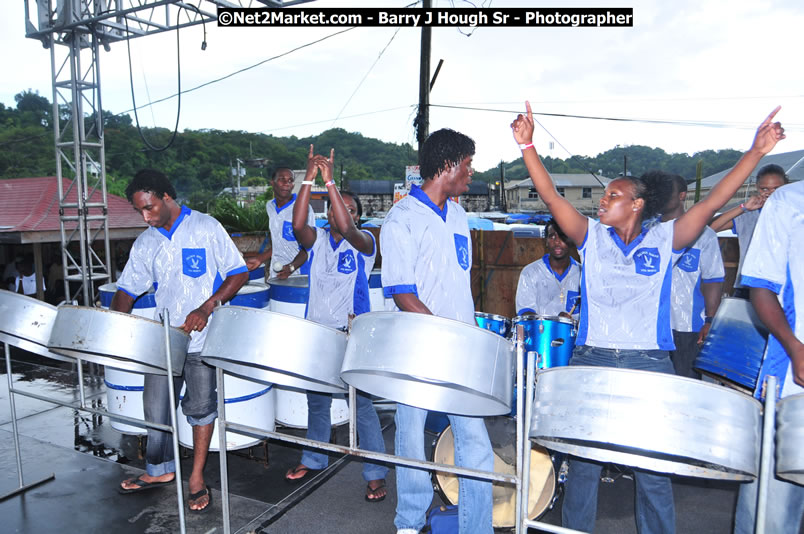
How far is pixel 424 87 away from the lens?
649 cm

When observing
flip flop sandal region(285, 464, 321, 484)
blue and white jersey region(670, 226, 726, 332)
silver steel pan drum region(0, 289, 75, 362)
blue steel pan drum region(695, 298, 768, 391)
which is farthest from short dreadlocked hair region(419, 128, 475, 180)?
flip flop sandal region(285, 464, 321, 484)

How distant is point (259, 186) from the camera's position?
118 ft

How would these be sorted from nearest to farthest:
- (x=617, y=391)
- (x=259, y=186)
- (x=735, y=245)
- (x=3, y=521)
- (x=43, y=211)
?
(x=617, y=391) → (x=3, y=521) → (x=735, y=245) → (x=43, y=211) → (x=259, y=186)

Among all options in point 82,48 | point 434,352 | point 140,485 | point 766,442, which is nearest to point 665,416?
point 766,442

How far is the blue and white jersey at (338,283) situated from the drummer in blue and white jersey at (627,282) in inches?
35.1

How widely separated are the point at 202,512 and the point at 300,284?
3.55 ft

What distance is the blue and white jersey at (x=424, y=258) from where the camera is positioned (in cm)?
155

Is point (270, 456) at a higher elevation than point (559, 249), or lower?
lower

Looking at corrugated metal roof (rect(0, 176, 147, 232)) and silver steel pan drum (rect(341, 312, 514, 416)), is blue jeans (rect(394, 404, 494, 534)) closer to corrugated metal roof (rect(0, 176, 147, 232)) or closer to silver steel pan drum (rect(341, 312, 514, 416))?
silver steel pan drum (rect(341, 312, 514, 416))

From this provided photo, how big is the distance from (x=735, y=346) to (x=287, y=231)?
2.48 m

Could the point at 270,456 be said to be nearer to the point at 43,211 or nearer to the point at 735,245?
the point at 735,245

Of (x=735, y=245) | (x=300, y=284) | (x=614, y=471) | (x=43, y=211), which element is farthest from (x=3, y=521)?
(x=43, y=211)

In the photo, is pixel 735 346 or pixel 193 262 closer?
pixel 735 346

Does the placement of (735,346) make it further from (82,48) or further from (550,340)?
(82,48)
